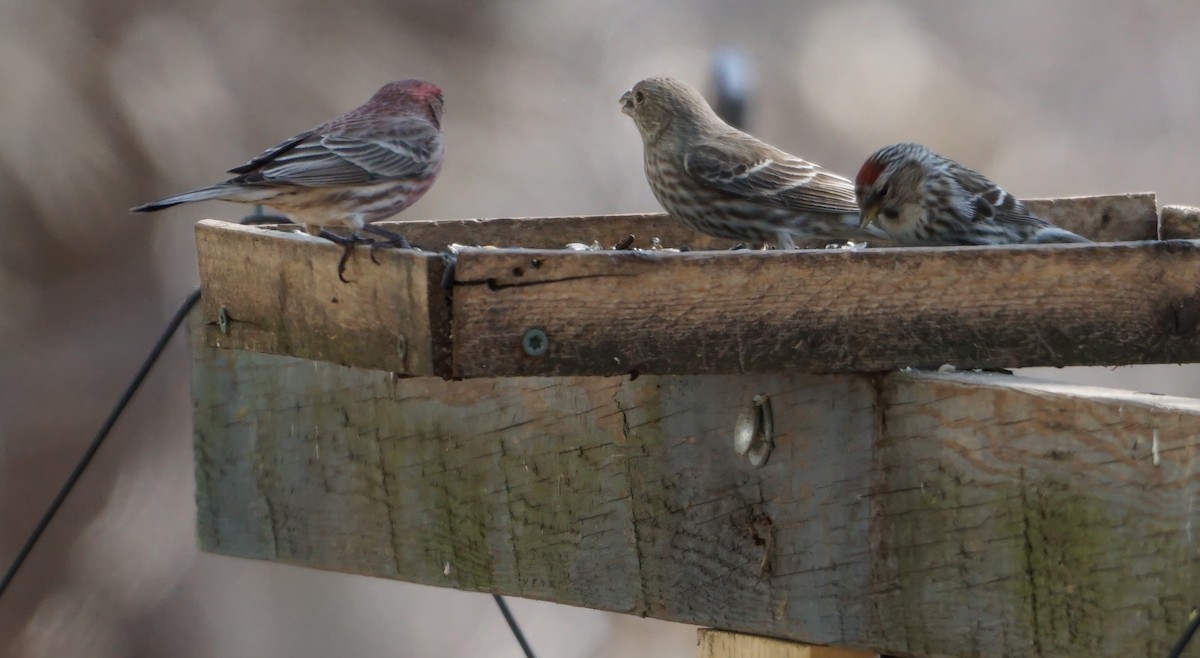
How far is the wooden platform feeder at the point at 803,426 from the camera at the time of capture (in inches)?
97.6

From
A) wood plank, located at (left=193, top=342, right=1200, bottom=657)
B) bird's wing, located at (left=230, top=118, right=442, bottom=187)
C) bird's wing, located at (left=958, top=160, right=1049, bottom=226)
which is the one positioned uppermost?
bird's wing, located at (left=230, top=118, right=442, bottom=187)

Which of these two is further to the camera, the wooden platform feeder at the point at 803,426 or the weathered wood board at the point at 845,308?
the weathered wood board at the point at 845,308

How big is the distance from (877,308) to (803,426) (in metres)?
0.30

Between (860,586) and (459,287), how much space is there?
93 cm

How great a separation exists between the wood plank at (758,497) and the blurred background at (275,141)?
3509mm

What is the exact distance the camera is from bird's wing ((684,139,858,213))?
481 centimetres

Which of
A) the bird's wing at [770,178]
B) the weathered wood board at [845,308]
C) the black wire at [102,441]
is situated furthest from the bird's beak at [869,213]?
the weathered wood board at [845,308]

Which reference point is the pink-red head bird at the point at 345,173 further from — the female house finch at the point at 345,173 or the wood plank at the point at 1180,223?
the wood plank at the point at 1180,223

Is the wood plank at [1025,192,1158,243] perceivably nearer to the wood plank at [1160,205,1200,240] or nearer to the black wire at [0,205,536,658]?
the wood plank at [1160,205,1200,240]

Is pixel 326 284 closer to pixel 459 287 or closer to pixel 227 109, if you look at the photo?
pixel 459 287

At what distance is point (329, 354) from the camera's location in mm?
2852

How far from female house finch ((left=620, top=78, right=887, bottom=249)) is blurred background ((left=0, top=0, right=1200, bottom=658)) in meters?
2.34

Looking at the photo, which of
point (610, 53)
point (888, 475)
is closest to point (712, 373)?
point (888, 475)

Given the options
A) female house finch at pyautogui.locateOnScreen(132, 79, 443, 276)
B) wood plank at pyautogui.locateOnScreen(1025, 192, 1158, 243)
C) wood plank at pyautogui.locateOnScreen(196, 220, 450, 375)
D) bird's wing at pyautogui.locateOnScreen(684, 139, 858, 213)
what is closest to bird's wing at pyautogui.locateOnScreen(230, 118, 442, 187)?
female house finch at pyautogui.locateOnScreen(132, 79, 443, 276)
